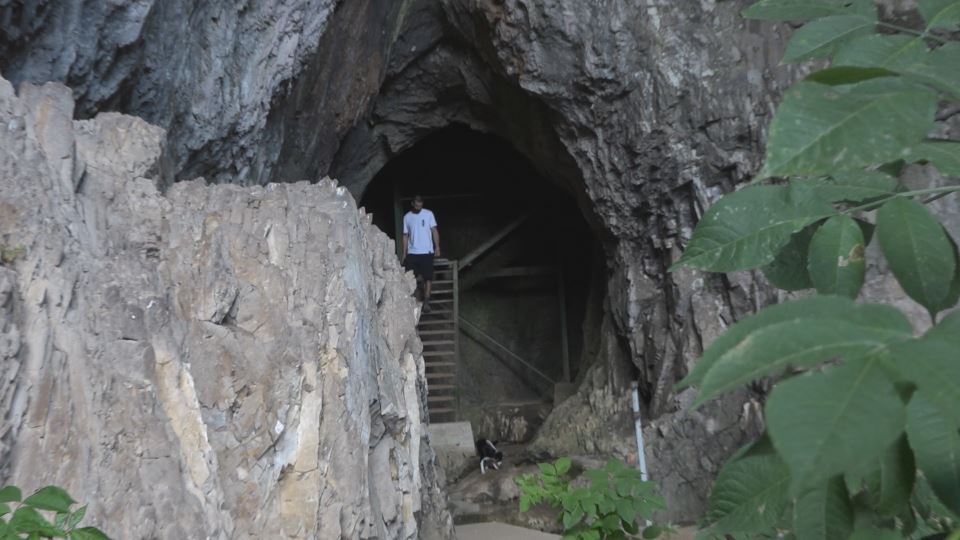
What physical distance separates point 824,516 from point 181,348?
269cm

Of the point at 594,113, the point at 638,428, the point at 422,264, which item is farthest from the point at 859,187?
the point at 422,264

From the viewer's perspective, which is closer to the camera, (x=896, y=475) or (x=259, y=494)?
(x=896, y=475)

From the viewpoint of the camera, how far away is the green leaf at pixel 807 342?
533 millimetres

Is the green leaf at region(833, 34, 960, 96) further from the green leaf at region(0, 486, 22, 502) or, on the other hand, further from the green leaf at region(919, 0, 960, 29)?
the green leaf at region(0, 486, 22, 502)

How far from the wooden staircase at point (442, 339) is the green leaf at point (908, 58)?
8.33 metres

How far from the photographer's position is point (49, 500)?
1.16 m

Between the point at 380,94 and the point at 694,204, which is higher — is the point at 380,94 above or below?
above

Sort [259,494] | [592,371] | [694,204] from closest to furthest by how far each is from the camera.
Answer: [259,494], [694,204], [592,371]

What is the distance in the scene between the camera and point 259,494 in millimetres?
3080

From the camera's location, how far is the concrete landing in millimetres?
5719

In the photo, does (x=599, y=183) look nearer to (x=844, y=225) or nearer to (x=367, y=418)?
(x=367, y=418)

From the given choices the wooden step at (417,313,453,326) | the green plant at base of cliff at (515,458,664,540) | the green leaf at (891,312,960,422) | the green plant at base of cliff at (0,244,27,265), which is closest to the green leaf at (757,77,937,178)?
the green leaf at (891,312,960,422)

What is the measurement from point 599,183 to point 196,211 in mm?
5485

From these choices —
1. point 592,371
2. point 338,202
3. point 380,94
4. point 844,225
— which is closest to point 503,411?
point 592,371
